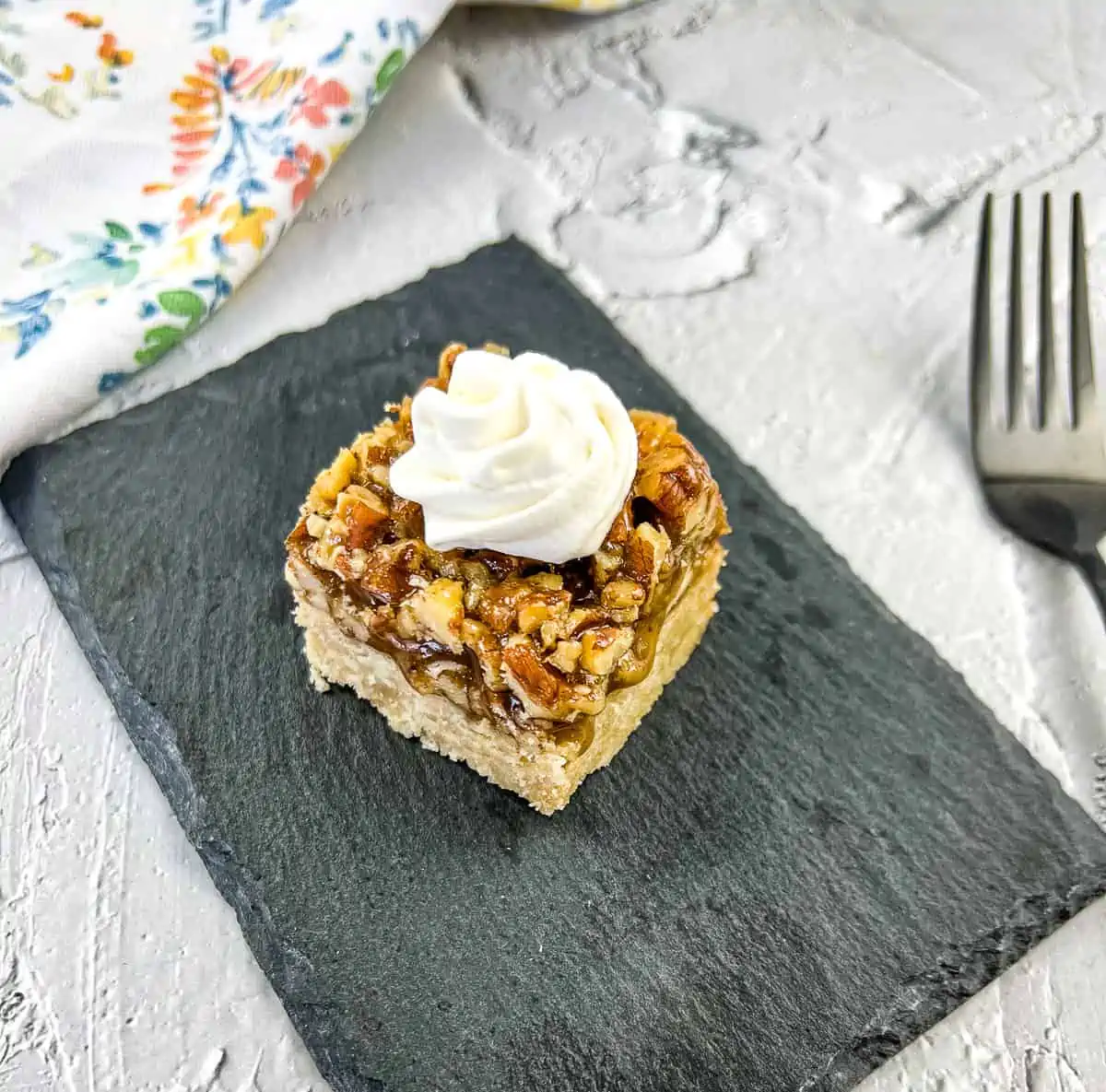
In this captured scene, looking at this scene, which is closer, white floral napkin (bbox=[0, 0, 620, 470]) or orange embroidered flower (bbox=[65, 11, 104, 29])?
white floral napkin (bbox=[0, 0, 620, 470])

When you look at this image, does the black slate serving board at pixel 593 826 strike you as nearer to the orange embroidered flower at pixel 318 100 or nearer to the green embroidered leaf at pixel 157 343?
the green embroidered leaf at pixel 157 343

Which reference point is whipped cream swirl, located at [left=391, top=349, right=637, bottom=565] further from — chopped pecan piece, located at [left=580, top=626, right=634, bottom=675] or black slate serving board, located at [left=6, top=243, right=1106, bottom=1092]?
black slate serving board, located at [left=6, top=243, right=1106, bottom=1092]

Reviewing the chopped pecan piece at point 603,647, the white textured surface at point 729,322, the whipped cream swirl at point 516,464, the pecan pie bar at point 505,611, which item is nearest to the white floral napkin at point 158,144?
the white textured surface at point 729,322

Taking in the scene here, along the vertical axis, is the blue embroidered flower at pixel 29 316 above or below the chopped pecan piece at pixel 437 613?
above

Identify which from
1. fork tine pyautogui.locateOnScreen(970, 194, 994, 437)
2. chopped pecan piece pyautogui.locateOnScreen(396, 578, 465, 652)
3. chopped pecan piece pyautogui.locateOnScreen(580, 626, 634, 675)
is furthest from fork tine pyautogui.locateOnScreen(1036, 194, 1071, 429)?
chopped pecan piece pyautogui.locateOnScreen(396, 578, 465, 652)

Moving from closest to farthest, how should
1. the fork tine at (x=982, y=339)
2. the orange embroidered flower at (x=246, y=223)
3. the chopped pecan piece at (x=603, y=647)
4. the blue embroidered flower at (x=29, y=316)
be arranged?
the chopped pecan piece at (x=603, y=647)
the fork tine at (x=982, y=339)
the blue embroidered flower at (x=29, y=316)
the orange embroidered flower at (x=246, y=223)

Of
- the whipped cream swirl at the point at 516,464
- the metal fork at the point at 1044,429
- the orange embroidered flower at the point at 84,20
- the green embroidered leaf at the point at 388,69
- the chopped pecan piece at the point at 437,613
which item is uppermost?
the orange embroidered flower at the point at 84,20
